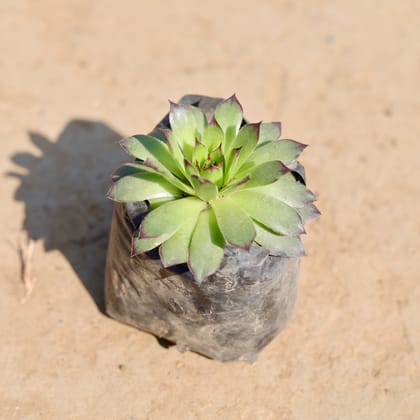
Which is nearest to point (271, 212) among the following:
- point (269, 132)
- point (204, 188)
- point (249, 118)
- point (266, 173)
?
point (266, 173)

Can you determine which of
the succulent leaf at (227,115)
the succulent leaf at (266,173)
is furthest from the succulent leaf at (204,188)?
the succulent leaf at (227,115)

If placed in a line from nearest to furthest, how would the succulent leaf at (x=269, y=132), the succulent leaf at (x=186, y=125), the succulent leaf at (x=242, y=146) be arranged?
1. the succulent leaf at (x=242, y=146)
2. the succulent leaf at (x=186, y=125)
3. the succulent leaf at (x=269, y=132)

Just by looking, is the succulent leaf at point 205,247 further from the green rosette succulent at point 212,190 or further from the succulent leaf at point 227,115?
the succulent leaf at point 227,115

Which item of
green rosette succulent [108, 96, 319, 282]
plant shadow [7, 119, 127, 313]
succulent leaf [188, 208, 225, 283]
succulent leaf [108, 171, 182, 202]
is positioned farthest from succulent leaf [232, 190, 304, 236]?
plant shadow [7, 119, 127, 313]

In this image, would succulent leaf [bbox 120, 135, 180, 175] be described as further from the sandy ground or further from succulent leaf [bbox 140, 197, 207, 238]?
the sandy ground

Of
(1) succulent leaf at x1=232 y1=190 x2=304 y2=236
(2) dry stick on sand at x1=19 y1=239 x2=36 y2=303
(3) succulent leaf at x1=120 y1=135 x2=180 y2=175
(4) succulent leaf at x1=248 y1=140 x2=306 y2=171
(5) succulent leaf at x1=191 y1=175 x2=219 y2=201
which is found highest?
(4) succulent leaf at x1=248 y1=140 x2=306 y2=171

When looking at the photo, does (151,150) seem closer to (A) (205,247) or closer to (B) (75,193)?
(A) (205,247)

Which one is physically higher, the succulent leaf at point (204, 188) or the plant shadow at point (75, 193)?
the succulent leaf at point (204, 188)

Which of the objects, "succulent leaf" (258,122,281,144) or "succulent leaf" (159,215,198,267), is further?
"succulent leaf" (258,122,281,144)

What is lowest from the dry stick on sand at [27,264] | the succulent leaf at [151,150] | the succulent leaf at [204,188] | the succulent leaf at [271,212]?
the dry stick on sand at [27,264]

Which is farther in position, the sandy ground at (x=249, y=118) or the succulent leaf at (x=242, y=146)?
the sandy ground at (x=249, y=118)
